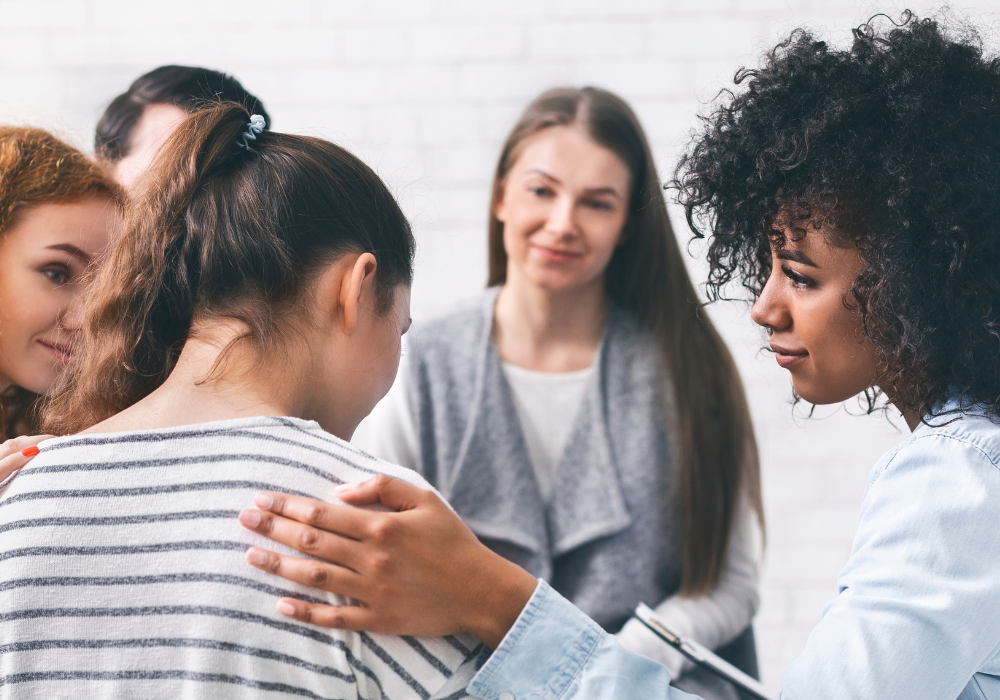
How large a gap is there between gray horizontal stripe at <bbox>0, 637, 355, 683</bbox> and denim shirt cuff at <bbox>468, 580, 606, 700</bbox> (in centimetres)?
17

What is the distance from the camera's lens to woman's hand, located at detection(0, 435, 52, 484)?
2.18 ft

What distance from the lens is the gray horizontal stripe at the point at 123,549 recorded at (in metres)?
0.58

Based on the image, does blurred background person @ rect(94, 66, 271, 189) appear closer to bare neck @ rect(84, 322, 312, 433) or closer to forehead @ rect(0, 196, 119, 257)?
forehead @ rect(0, 196, 119, 257)

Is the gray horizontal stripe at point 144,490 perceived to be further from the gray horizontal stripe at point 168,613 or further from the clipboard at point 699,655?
the clipboard at point 699,655

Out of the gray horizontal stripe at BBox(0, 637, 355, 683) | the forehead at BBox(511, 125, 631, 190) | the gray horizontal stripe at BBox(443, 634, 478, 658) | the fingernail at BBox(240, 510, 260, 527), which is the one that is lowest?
the gray horizontal stripe at BBox(443, 634, 478, 658)

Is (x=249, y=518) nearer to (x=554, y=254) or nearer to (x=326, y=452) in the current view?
(x=326, y=452)

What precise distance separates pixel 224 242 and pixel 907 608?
0.65 metres

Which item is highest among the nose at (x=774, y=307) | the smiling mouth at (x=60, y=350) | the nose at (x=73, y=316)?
the nose at (x=774, y=307)

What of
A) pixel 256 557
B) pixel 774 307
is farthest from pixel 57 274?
pixel 774 307

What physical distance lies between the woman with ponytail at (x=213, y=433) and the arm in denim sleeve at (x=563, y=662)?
1.6 inches

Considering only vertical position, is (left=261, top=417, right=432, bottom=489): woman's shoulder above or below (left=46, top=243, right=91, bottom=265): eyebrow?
below

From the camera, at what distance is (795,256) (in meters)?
0.77

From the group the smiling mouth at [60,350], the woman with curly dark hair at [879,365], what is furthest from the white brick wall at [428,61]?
the woman with curly dark hair at [879,365]

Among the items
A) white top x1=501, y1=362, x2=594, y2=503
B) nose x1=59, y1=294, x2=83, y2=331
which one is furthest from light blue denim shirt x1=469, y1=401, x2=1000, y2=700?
white top x1=501, y1=362, x2=594, y2=503
